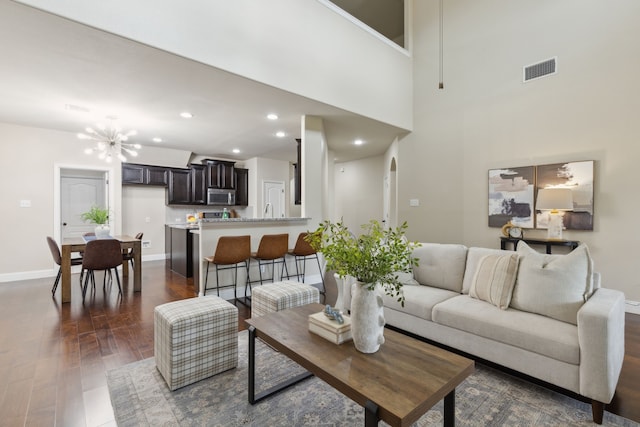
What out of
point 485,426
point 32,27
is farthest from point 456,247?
point 32,27

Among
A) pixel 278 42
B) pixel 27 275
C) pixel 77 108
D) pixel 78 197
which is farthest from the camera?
pixel 78 197

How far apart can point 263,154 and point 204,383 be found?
6.45 m

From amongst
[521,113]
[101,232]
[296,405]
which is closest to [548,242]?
[521,113]

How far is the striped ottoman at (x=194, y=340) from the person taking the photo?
194 centimetres

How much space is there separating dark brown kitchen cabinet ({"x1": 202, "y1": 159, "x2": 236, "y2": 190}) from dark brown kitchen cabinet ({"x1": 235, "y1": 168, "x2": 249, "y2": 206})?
171mm

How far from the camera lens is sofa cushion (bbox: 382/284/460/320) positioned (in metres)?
2.44

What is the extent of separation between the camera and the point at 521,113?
4.28 metres

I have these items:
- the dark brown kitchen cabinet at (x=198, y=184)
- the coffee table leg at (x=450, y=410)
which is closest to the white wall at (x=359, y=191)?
the dark brown kitchen cabinet at (x=198, y=184)

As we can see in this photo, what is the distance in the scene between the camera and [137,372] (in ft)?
7.11

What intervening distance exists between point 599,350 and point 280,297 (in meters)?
2.11

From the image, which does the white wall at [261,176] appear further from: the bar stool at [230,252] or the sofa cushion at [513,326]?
the sofa cushion at [513,326]

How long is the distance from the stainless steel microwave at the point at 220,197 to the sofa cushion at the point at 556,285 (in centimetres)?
731

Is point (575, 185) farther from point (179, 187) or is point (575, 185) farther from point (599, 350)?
point (179, 187)

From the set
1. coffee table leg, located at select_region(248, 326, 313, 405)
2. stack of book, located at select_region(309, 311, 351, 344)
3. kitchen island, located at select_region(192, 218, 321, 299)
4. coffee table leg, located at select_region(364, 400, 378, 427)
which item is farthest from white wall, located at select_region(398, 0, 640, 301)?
coffee table leg, located at select_region(364, 400, 378, 427)
